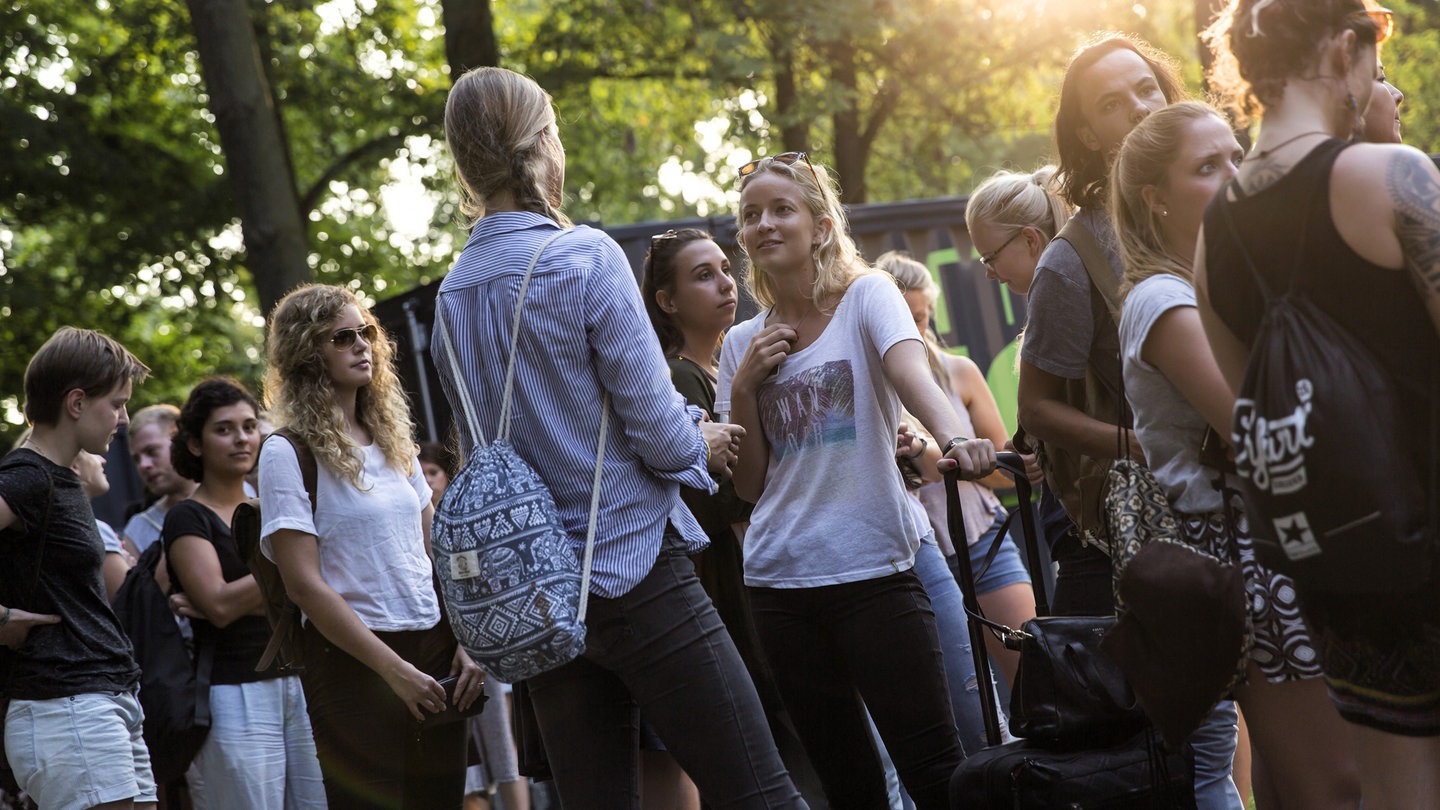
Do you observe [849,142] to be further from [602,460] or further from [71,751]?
A: [602,460]

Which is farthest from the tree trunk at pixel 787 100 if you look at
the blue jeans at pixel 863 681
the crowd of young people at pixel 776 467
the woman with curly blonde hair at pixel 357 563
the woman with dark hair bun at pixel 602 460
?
the woman with dark hair bun at pixel 602 460

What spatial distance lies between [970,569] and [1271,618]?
87cm

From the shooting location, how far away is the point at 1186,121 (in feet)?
9.55

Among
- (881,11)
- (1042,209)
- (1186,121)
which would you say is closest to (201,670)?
(1042,209)

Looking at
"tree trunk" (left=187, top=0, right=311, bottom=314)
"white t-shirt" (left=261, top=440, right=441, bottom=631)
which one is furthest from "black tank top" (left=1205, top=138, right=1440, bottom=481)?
"tree trunk" (left=187, top=0, right=311, bottom=314)

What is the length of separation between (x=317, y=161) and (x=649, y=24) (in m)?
5.45

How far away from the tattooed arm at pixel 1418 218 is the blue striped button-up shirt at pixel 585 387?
1496 millimetres

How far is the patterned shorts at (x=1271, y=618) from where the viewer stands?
8.64ft

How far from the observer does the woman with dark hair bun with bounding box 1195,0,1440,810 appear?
84.4 inches

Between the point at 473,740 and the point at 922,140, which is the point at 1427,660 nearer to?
the point at 473,740

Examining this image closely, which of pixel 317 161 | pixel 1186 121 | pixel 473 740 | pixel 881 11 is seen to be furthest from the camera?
pixel 317 161

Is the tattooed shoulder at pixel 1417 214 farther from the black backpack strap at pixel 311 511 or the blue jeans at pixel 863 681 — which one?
the black backpack strap at pixel 311 511

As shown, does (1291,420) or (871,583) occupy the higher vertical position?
(1291,420)

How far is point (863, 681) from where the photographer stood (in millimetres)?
3547
